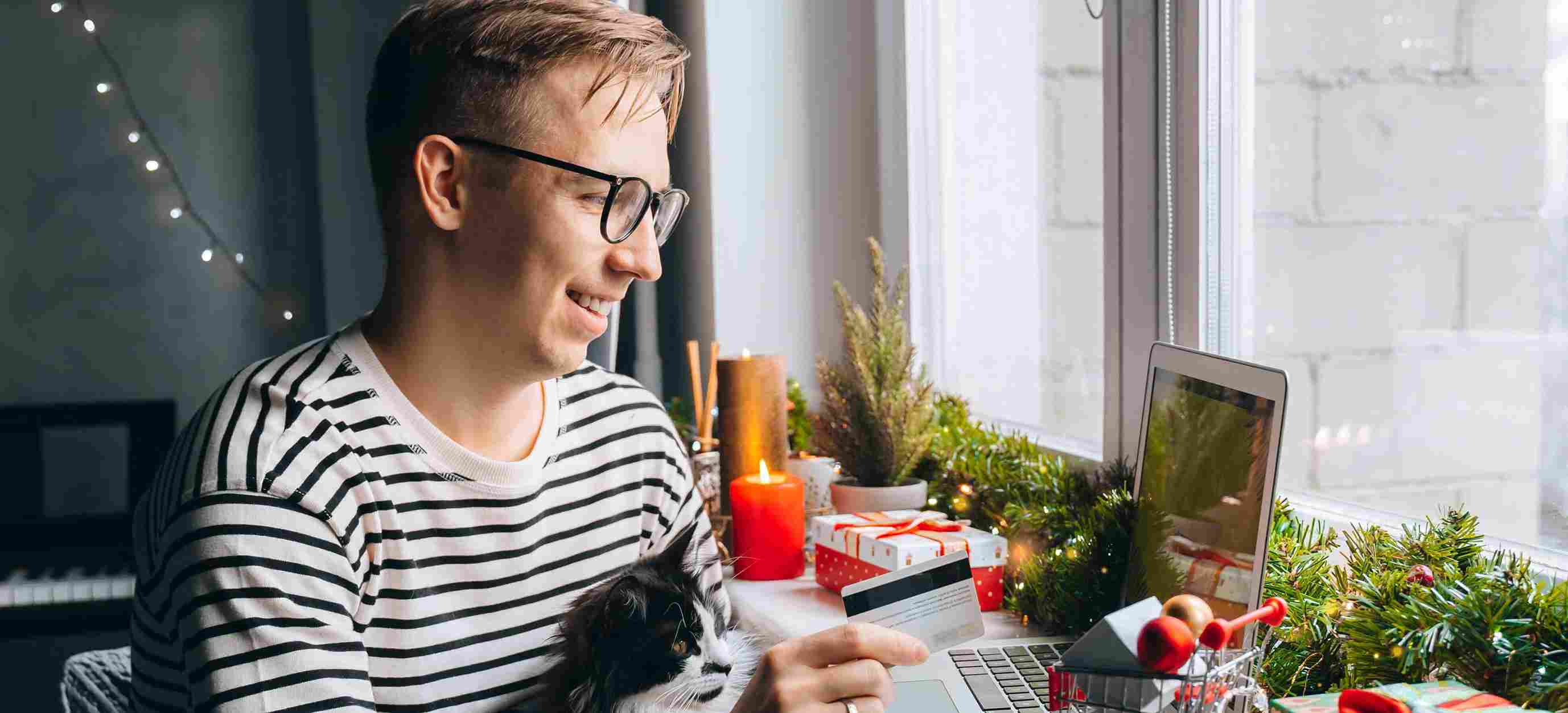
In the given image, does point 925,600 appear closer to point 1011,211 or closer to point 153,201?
point 1011,211

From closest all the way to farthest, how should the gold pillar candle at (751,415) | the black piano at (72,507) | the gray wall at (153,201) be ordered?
the gold pillar candle at (751,415), the black piano at (72,507), the gray wall at (153,201)

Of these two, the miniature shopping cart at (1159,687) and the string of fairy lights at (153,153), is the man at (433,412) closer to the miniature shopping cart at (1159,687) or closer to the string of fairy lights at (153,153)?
the miniature shopping cart at (1159,687)

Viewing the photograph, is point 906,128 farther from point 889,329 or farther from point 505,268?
point 505,268

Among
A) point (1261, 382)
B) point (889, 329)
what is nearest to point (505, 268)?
point (1261, 382)

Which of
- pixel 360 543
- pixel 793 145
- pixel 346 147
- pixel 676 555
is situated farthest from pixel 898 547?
pixel 346 147

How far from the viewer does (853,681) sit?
814 mm

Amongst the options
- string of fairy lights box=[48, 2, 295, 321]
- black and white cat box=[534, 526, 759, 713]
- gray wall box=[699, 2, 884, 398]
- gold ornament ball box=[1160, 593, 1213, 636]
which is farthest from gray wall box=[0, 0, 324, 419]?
gold ornament ball box=[1160, 593, 1213, 636]

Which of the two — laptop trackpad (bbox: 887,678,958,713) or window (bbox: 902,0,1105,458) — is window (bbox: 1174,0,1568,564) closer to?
window (bbox: 902,0,1105,458)

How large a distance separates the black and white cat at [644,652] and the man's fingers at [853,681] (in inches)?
6.9

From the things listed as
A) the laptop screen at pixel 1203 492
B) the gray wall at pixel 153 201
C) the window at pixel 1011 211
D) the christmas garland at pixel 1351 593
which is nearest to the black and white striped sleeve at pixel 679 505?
the christmas garland at pixel 1351 593

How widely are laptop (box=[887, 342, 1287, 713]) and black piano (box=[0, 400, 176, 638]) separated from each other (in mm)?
2091

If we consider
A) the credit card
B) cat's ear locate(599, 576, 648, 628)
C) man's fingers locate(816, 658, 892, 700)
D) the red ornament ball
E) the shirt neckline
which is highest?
the shirt neckline

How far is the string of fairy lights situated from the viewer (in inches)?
105

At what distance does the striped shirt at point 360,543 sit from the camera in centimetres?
88
